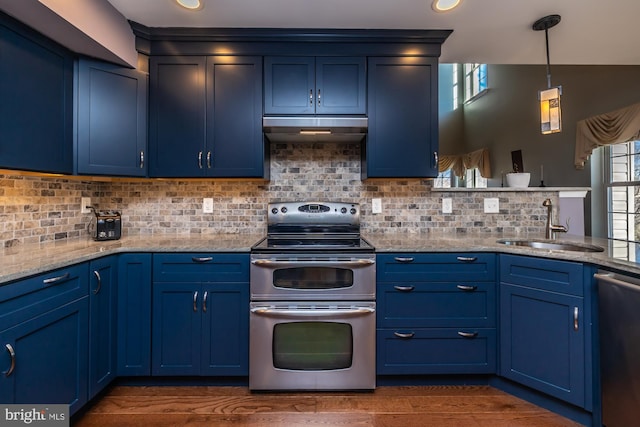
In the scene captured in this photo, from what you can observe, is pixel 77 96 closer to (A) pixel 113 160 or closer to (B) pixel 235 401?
(A) pixel 113 160

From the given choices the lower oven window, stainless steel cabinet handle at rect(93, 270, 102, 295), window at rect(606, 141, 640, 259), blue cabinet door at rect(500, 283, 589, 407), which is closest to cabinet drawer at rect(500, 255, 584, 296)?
blue cabinet door at rect(500, 283, 589, 407)

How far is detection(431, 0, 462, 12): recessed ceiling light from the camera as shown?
1803 mm

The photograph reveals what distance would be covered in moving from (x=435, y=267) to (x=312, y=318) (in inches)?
31.3

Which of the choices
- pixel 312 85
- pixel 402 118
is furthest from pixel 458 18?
pixel 312 85

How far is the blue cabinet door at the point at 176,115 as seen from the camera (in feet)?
6.99

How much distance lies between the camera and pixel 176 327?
1.84 metres

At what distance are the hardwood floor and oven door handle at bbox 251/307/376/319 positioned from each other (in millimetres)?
485

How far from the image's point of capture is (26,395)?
125 cm

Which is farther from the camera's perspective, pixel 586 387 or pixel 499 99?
pixel 499 99

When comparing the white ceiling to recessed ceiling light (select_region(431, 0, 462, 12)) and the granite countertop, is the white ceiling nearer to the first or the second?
recessed ceiling light (select_region(431, 0, 462, 12))

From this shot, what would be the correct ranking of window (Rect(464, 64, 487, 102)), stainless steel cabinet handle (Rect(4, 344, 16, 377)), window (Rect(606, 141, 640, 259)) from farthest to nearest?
window (Rect(464, 64, 487, 102))
window (Rect(606, 141, 640, 259))
stainless steel cabinet handle (Rect(4, 344, 16, 377))

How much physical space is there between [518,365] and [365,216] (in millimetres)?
1343

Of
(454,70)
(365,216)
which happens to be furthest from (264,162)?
(454,70)

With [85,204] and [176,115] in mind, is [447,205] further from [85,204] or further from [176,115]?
[85,204]
